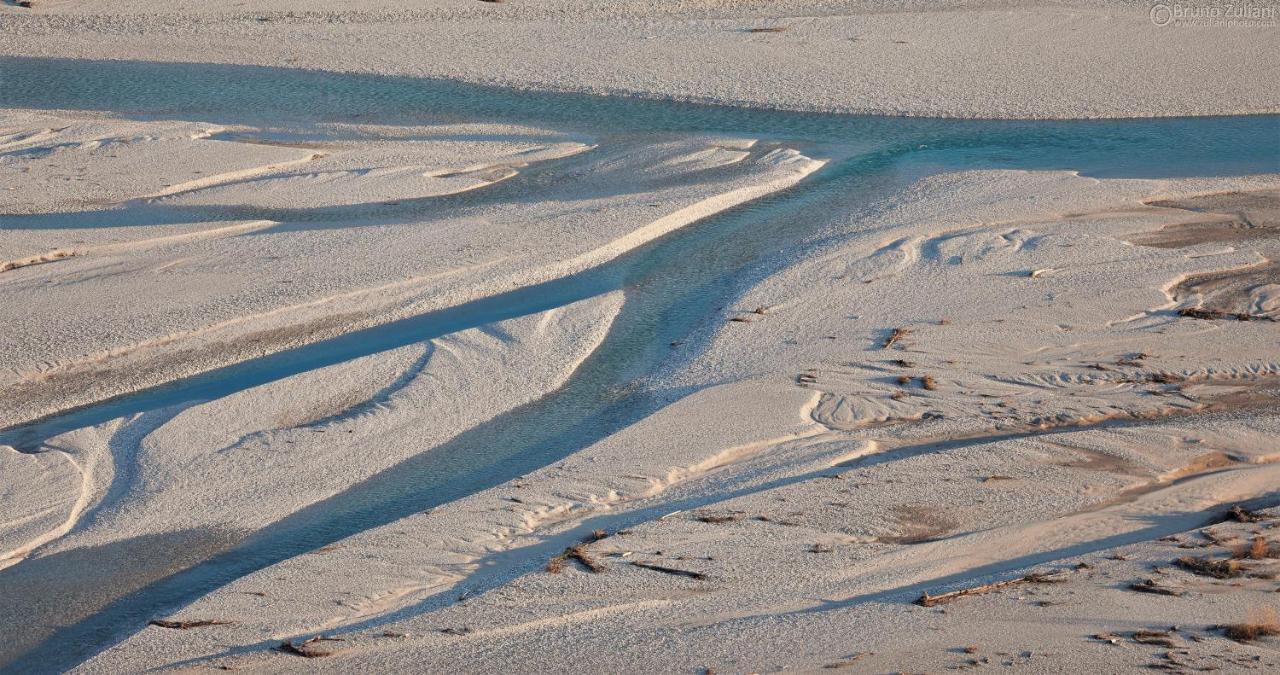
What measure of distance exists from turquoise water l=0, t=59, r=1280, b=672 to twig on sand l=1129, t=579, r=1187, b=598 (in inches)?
91.0

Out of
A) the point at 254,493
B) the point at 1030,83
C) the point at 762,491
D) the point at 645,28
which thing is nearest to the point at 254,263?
the point at 254,493

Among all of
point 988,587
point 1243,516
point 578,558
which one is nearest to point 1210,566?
point 1243,516

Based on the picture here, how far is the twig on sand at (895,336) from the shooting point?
625cm

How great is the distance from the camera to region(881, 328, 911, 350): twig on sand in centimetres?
625

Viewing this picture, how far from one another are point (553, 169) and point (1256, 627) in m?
6.14

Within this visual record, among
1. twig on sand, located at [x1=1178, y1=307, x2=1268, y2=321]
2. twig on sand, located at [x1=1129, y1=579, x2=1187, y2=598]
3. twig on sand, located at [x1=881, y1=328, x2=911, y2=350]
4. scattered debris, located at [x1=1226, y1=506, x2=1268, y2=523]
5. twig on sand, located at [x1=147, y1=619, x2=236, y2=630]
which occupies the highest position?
twig on sand, located at [x1=1178, y1=307, x2=1268, y2=321]

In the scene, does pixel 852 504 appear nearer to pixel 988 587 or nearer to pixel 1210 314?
pixel 988 587

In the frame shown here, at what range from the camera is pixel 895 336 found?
20.8ft

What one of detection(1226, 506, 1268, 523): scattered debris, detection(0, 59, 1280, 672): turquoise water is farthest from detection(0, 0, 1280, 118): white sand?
detection(1226, 506, 1268, 523): scattered debris

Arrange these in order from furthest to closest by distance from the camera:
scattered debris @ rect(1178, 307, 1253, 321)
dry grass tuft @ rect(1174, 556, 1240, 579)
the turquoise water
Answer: scattered debris @ rect(1178, 307, 1253, 321) → the turquoise water → dry grass tuft @ rect(1174, 556, 1240, 579)

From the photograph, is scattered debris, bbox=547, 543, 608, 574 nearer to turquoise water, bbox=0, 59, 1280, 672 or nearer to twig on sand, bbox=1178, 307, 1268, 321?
turquoise water, bbox=0, 59, 1280, 672

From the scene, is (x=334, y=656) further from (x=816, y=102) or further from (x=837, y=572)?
(x=816, y=102)

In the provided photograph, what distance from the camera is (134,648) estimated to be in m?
4.02

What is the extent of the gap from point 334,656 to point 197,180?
5.41 metres
